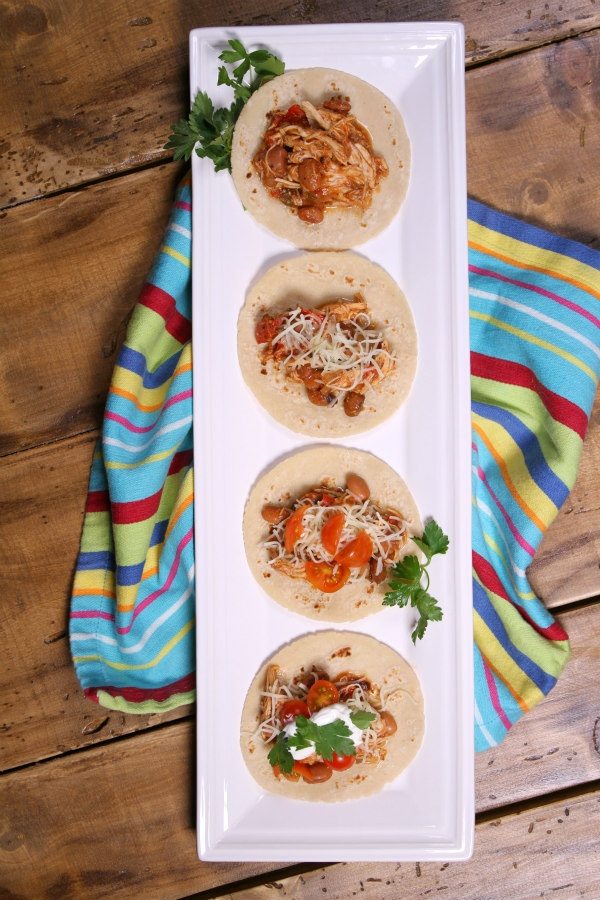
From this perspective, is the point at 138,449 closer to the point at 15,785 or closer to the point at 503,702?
the point at 15,785

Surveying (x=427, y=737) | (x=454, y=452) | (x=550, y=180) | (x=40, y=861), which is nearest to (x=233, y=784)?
(x=427, y=737)

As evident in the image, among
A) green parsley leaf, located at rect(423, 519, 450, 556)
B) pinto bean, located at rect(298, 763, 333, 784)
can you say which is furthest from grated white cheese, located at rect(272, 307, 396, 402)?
pinto bean, located at rect(298, 763, 333, 784)

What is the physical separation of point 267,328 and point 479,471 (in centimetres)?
121

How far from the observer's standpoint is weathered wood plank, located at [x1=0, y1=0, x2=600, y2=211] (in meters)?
3.32

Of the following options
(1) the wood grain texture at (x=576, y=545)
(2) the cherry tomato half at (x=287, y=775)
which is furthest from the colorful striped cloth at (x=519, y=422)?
(2) the cherry tomato half at (x=287, y=775)

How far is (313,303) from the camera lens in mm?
3154

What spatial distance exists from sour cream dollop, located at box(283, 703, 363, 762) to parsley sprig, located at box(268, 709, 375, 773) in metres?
0.01

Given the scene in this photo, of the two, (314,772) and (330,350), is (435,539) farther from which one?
(314,772)

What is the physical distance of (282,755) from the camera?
3.01 meters

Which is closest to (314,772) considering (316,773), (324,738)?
(316,773)

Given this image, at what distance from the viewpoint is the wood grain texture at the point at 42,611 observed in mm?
3387

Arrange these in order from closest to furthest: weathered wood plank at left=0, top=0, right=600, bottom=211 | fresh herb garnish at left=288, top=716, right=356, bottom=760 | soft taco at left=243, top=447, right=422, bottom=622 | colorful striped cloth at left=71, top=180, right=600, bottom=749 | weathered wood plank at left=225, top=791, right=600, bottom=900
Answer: fresh herb garnish at left=288, top=716, right=356, bottom=760
soft taco at left=243, top=447, right=422, bottom=622
colorful striped cloth at left=71, top=180, right=600, bottom=749
weathered wood plank at left=0, top=0, right=600, bottom=211
weathered wood plank at left=225, top=791, right=600, bottom=900

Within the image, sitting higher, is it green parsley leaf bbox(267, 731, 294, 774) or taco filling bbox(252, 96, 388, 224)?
taco filling bbox(252, 96, 388, 224)

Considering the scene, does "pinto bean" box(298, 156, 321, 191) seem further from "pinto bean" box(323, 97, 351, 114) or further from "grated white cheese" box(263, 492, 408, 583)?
"grated white cheese" box(263, 492, 408, 583)
